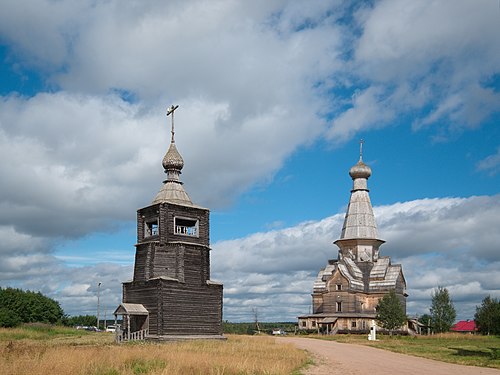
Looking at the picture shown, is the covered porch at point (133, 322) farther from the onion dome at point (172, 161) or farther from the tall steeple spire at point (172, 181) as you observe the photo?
the onion dome at point (172, 161)

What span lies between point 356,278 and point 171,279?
27769 mm

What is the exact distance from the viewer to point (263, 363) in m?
19.3

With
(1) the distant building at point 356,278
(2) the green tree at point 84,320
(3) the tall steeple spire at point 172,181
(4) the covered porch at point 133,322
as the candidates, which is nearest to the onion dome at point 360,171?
(1) the distant building at point 356,278

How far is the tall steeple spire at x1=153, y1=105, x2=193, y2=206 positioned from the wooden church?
74 mm

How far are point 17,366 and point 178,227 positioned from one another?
2404cm

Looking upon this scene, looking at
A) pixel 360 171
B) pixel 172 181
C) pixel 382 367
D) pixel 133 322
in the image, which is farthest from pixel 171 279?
pixel 360 171

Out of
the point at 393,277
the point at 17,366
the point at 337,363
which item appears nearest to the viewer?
the point at 17,366

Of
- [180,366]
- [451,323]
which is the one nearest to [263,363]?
[180,366]

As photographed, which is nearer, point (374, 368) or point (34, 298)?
point (374, 368)

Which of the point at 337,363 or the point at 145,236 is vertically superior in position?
the point at 145,236

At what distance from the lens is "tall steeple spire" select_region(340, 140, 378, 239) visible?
6188 cm

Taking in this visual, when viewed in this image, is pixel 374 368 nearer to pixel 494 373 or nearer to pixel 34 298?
pixel 494 373

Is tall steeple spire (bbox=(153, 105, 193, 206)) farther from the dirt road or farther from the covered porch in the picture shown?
the dirt road

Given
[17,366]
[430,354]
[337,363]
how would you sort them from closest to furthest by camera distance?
[17,366]
[337,363]
[430,354]
